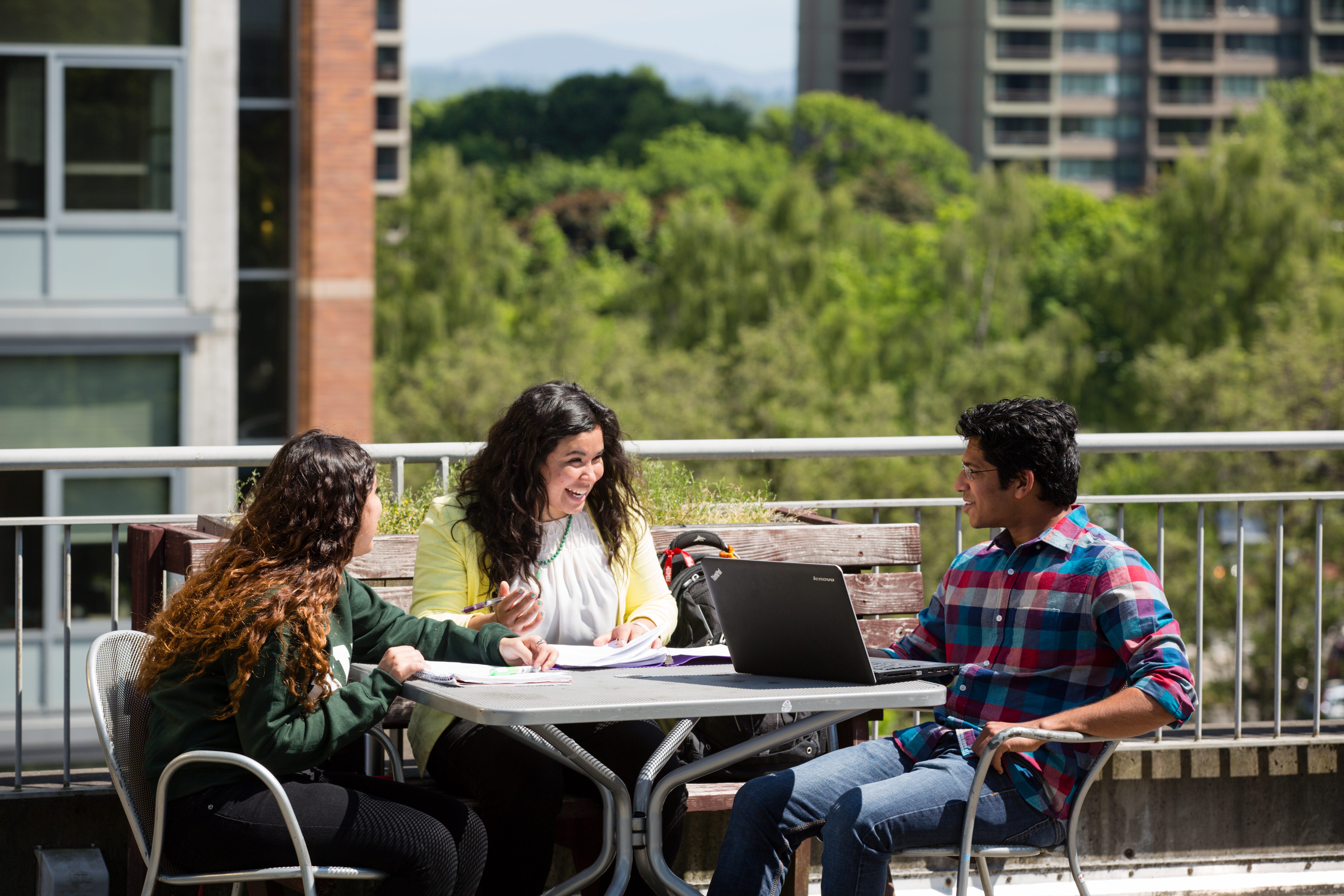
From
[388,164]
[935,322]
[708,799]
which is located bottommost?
[708,799]

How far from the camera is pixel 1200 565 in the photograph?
16.3ft

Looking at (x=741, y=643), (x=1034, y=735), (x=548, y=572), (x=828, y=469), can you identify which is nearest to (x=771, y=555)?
(x=548, y=572)

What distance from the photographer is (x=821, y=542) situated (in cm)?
452

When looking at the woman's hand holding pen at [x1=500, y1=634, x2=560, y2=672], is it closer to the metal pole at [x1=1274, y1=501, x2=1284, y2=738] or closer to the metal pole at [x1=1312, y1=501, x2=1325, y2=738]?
the metal pole at [x1=1274, y1=501, x2=1284, y2=738]

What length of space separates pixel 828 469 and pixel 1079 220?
32.9m

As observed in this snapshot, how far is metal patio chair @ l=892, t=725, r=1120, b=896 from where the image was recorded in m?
3.20

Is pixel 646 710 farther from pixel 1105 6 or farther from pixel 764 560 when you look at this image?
pixel 1105 6

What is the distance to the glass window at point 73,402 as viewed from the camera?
16.8 metres

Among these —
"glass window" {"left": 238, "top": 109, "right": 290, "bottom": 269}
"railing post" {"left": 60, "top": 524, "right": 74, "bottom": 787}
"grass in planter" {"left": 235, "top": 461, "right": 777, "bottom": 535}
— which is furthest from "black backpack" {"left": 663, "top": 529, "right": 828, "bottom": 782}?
"glass window" {"left": 238, "top": 109, "right": 290, "bottom": 269}

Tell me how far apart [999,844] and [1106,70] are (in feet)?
351

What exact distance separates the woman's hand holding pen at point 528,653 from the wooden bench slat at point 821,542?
0.98 metres

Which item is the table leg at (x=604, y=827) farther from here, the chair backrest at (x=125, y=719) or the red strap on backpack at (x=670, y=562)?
the red strap on backpack at (x=670, y=562)

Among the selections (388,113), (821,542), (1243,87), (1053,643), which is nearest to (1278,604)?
(821,542)

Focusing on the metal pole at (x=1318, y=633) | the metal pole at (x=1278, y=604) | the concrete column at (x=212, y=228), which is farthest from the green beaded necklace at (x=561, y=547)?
the concrete column at (x=212, y=228)
